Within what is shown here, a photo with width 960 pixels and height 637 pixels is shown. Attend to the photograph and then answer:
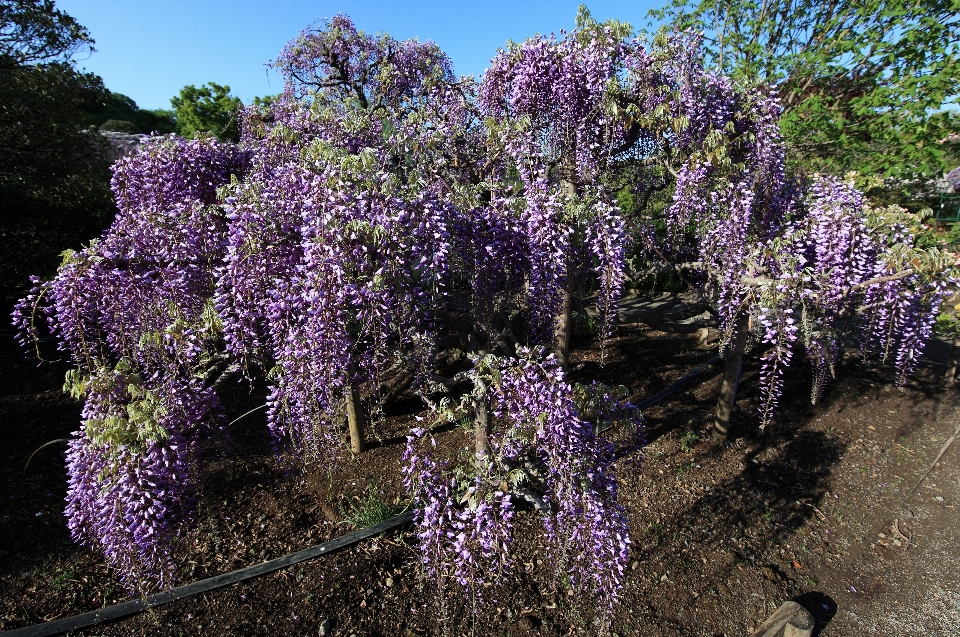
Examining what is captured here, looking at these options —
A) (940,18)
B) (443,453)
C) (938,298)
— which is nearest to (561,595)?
(443,453)

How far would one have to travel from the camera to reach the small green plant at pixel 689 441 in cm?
516

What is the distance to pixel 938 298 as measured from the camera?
4.62m

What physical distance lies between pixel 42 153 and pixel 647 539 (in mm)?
10209

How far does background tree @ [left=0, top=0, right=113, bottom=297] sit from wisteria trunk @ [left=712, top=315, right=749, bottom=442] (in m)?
9.53

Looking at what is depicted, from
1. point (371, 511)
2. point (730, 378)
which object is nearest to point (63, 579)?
point (371, 511)

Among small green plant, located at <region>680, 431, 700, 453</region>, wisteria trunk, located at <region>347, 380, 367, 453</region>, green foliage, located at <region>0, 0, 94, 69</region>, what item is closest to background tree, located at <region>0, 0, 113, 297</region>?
green foliage, located at <region>0, 0, 94, 69</region>

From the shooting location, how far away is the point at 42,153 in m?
7.77

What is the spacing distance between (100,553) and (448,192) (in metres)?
3.89

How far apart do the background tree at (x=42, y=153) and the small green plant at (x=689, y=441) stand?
9.23m

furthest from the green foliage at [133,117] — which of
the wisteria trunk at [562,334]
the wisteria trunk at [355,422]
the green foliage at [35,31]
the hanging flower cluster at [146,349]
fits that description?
the wisteria trunk at [562,334]

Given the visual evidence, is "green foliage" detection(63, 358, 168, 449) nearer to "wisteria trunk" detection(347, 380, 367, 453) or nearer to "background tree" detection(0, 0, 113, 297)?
"wisteria trunk" detection(347, 380, 367, 453)

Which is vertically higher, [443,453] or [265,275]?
[265,275]

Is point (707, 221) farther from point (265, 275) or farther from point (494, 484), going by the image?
point (265, 275)

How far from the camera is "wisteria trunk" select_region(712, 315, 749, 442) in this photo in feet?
16.3
